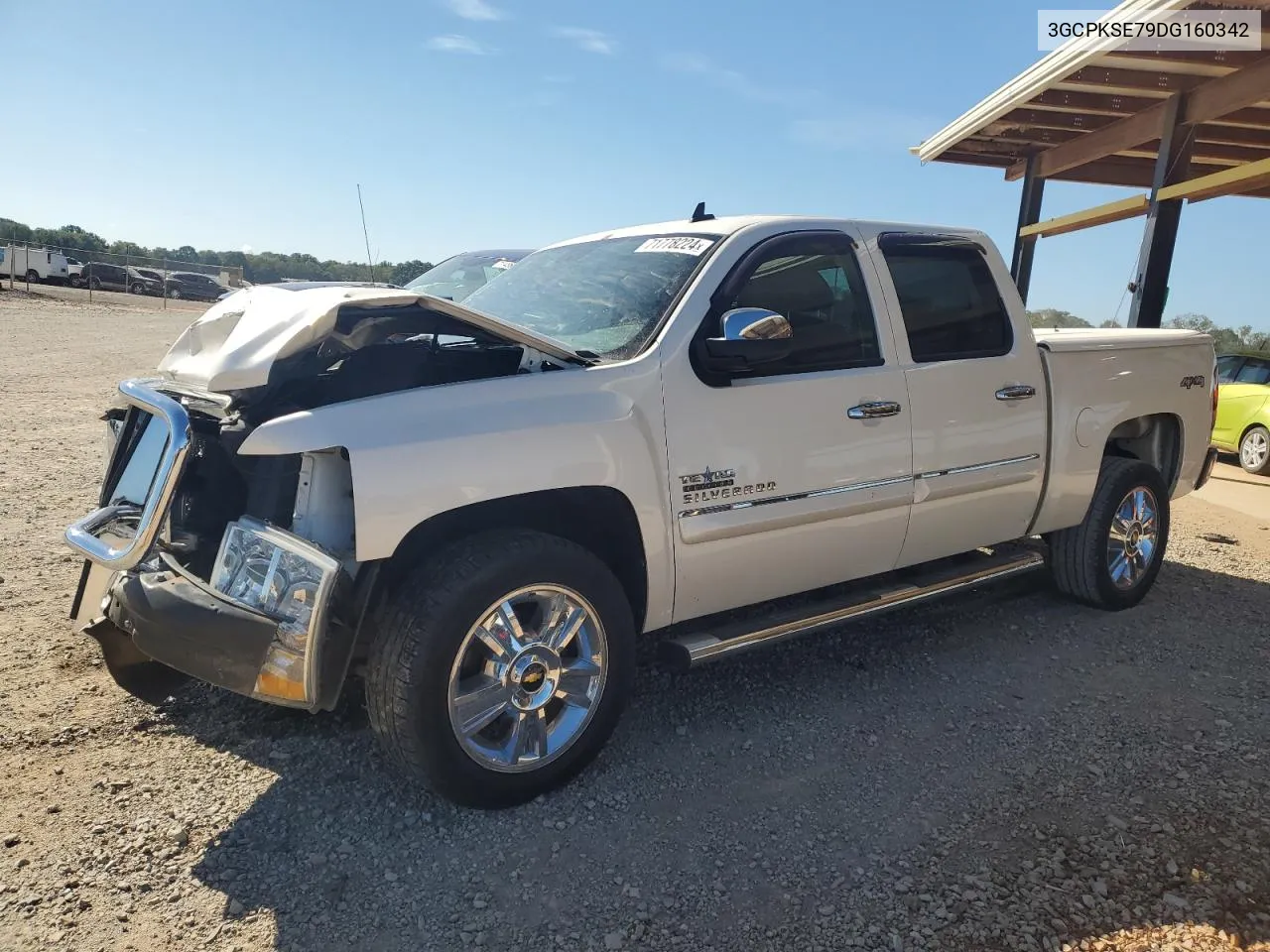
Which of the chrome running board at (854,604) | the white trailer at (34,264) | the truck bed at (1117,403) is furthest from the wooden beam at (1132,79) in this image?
the white trailer at (34,264)

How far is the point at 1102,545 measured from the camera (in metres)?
5.12

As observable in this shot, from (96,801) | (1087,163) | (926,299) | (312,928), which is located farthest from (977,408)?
(1087,163)

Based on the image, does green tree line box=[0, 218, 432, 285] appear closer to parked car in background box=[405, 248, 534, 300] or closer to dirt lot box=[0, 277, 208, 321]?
dirt lot box=[0, 277, 208, 321]

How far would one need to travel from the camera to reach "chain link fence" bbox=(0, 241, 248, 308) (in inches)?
1451

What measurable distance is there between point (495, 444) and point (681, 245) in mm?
1423

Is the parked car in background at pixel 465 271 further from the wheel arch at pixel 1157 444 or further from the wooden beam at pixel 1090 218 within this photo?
the wooden beam at pixel 1090 218

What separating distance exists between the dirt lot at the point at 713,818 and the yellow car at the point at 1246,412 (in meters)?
8.86

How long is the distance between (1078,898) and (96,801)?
311 cm

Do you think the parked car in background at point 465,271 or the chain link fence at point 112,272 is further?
the chain link fence at point 112,272

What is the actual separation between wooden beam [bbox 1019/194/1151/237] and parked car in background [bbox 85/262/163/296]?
38949mm

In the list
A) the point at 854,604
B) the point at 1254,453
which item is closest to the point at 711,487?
the point at 854,604

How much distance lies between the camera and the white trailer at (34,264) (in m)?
35.7

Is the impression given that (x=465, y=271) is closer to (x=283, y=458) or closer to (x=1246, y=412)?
(x=283, y=458)

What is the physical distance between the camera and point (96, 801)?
297cm
